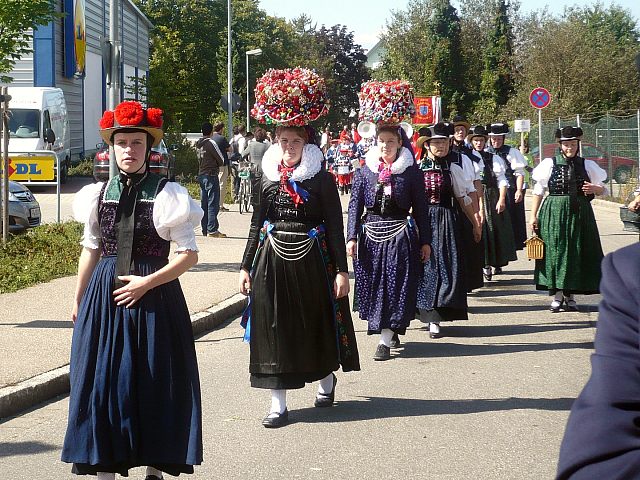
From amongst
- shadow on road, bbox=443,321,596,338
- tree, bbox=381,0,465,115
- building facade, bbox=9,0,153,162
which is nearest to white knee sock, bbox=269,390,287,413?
shadow on road, bbox=443,321,596,338

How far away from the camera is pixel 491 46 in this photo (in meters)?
83.6

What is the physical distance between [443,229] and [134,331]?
6156 millimetres

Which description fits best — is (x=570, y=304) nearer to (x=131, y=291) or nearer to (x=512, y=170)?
(x=512, y=170)

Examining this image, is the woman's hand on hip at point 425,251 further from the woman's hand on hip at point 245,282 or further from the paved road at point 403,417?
the woman's hand on hip at point 245,282

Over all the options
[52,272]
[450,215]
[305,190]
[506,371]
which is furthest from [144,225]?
[52,272]

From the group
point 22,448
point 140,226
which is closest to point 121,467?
point 140,226

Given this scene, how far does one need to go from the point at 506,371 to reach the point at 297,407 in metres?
1.99

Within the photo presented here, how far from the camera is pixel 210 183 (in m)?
20.7

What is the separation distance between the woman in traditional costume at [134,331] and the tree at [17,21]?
8.99 meters

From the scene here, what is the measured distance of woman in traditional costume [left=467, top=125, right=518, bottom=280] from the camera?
14844mm

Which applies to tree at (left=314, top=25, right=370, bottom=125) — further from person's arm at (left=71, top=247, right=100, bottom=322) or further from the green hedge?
person's arm at (left=71, top=247, right=100, bottom=322)

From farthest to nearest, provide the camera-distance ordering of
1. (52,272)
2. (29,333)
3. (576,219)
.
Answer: (52,272) → (576,219) → (29,333)

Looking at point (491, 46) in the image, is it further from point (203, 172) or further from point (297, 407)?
point (297, 407)

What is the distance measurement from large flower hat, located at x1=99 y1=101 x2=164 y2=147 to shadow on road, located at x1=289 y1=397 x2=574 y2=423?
2560 millimetres
